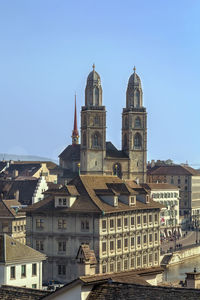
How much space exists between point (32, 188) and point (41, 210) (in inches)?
1592

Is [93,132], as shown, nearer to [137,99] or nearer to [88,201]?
[137,99]

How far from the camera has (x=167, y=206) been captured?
573ft

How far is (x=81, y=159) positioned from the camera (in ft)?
581

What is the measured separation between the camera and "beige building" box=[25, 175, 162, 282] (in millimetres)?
84500

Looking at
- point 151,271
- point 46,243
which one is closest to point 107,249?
point 46,243

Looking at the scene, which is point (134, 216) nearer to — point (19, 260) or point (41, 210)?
point (41, 210)

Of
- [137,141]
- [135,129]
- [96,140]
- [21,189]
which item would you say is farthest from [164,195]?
[21,189]

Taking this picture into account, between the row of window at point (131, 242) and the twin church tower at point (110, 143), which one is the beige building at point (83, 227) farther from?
the twin church tower at point (110, 143)

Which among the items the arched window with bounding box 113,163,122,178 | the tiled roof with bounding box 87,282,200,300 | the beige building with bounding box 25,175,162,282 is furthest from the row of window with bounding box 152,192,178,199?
the tiled roof with bounding box 87,282,200,300

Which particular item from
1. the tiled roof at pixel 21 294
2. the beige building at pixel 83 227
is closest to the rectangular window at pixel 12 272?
the beige building at pixel 83 227

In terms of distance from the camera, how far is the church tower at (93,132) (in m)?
175

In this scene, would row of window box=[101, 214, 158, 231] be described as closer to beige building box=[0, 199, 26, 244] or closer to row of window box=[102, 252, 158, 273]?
row of window box=[102, 252, 158, 273]

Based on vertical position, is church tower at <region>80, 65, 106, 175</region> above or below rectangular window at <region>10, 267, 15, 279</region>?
above

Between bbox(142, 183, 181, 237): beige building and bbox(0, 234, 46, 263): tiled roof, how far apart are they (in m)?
104
